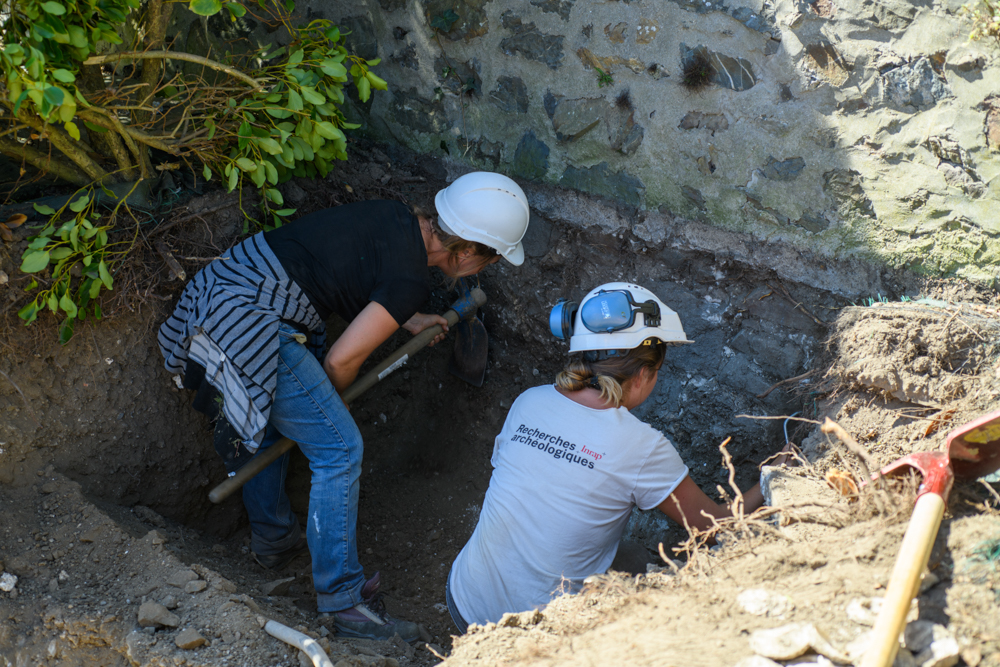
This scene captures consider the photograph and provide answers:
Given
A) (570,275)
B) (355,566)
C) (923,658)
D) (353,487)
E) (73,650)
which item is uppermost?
(923,658)

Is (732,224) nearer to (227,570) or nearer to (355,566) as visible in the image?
(355,566)

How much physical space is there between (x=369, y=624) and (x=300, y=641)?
15.6 inches

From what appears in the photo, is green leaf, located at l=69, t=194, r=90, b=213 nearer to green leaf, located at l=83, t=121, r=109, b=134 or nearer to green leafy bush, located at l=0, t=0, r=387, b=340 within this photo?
green leafy bush, located at l=0, t=0, r=387, b=340

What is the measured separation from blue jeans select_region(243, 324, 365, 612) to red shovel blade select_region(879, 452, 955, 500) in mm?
1557

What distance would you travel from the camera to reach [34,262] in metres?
2.02

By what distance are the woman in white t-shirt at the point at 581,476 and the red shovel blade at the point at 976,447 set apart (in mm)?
497

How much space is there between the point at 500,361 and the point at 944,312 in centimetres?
160

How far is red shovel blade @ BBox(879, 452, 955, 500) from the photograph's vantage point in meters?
1.37

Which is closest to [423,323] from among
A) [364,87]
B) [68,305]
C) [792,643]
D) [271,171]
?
[271,171]

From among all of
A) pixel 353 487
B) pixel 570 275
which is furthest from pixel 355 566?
pixel 570 275

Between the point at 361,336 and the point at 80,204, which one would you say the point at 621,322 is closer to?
the point at 361,336

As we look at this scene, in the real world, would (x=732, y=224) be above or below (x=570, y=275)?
above

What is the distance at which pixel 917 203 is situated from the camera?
6.51 ft

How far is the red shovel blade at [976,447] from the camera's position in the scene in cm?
146
